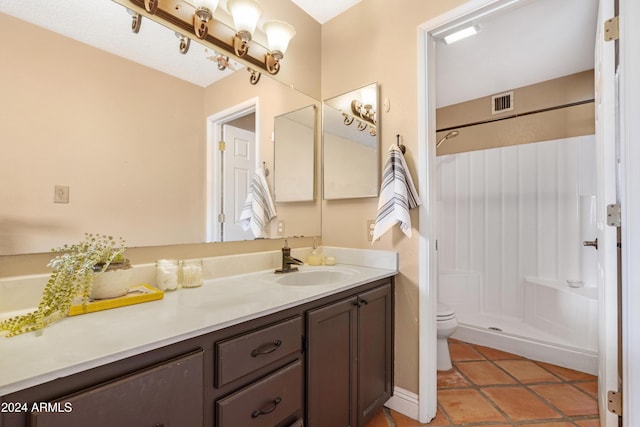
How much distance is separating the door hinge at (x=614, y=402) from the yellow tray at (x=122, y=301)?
6.19 ft

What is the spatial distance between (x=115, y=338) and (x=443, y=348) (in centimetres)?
213

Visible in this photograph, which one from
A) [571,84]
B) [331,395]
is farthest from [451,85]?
[331,395]

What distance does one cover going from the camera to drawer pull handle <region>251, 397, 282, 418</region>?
958 mm

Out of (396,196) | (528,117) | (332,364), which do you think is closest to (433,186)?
(396,196)

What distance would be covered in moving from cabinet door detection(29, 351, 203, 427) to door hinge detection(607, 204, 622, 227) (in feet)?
5.25

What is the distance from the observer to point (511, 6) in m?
1.42

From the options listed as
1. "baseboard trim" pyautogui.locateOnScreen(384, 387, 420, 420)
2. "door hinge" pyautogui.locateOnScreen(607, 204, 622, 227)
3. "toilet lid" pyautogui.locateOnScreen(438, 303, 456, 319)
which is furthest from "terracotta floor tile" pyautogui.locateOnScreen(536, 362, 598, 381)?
"door hinge" pyautogui.locateOnScreen(607, 204, 622, 227)

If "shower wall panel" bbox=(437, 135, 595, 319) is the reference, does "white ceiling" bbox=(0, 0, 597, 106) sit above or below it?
above

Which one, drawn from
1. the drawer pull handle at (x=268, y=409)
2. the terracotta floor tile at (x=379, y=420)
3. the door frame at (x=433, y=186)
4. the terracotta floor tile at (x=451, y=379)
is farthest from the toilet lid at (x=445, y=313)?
the drawer pull handle at (x=268, y=409)

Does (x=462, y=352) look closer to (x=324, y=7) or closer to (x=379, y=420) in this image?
(x=379, y=420)

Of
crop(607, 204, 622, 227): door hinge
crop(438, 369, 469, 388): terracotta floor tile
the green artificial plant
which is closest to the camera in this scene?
the green artificial plant

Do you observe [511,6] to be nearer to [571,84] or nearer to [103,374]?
[571,84]

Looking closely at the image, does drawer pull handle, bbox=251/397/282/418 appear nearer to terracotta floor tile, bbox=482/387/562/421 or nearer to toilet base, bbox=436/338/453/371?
terracotta floor tile, bbox=482/387/562/421

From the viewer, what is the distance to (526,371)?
2139 mm
